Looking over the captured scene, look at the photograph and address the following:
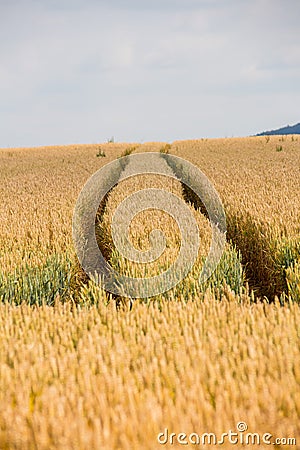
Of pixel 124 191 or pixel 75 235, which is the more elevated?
pixel 124 191

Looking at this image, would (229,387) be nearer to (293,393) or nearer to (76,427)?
(293,393)

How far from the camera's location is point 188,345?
8.56 ft

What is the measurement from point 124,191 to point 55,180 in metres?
3.61

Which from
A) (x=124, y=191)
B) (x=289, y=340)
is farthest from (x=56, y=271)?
(x=124, y=191)

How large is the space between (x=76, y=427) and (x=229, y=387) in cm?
68

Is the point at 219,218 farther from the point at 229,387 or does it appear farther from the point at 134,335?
the point at 229,387

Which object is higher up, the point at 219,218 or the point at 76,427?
the point at 219,218

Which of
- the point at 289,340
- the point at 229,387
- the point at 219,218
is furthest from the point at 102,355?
the point at 219,218

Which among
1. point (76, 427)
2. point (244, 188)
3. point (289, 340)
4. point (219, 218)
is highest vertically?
point (244, 188)

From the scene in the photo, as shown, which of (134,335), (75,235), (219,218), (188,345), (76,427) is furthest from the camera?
(219,218)

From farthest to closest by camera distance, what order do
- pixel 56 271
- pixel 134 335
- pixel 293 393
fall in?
1. pixel 56 271
2. pixel 134 335
3. pixel 293 393

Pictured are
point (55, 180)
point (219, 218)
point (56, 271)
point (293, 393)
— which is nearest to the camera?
point (293, 393)

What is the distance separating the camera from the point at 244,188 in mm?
9578

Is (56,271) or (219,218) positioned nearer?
(56,271)
